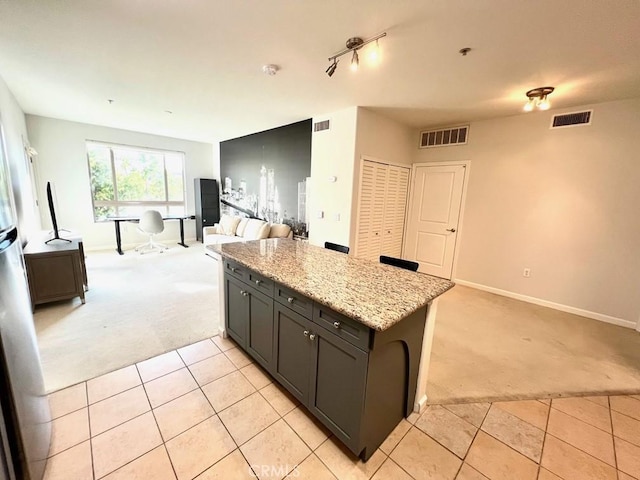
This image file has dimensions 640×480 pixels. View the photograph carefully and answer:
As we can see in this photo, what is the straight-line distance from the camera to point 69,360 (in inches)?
85.1

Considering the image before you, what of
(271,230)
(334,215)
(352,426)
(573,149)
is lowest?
(352,426)

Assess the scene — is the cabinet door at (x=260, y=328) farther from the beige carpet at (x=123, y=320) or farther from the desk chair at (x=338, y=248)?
the desk chair at (x=338, y=248)

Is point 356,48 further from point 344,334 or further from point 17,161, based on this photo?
point 17,161

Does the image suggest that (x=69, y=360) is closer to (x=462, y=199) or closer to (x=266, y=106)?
(x=266, y=106)

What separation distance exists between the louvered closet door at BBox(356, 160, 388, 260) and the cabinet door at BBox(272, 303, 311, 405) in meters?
2.41

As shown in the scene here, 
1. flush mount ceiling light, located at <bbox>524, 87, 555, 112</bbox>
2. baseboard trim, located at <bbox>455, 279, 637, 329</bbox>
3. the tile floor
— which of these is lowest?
the tile floor

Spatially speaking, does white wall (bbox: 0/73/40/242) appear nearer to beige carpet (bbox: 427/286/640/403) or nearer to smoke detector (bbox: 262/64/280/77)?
smoke detector (bbox: 262/64/280/77)

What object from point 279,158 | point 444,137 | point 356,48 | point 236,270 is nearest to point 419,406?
point 236,270

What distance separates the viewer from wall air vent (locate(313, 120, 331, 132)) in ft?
13.0

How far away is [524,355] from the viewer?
246 centimetres

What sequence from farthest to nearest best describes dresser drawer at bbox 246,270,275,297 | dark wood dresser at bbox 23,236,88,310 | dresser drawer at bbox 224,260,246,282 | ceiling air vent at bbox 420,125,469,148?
ceiling air vent at bbox 420,125,469,148, dark wood dresser at bbox 23,236,88,310, dresser drawer at bbox 224,260,246,282, dresser drawer at bbox 246,270,275,297

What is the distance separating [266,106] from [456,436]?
4.09 m

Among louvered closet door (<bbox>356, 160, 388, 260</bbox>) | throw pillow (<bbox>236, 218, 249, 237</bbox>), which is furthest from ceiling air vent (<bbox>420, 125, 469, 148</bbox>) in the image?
throw pillow (<bbox>236, 218, 249, 237</bbox>)

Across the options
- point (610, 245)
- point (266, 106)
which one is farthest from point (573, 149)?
point (266, 106)
